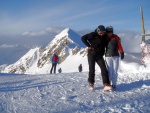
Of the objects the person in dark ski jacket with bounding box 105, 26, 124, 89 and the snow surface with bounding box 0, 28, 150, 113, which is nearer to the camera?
the snow surface with bounding box 0, 28, 150, 113

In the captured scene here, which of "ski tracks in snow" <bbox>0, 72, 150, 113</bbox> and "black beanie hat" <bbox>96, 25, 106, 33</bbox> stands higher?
"black beanie hat" <bbox>96, 25, 106, 33</bbox>

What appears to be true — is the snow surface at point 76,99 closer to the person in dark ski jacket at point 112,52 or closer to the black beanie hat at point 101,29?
the person in dark ski jacket at point 112,52

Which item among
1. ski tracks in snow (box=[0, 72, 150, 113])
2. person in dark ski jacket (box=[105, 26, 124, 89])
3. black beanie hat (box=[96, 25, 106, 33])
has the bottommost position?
ski tracks in snow (box=[0, 72, 150, 113])

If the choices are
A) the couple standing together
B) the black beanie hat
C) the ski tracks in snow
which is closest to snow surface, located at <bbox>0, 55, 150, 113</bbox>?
the ski tracks in snow

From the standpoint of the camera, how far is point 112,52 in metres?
8.12

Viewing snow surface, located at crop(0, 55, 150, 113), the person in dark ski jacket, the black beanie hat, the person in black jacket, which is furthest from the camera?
the person in dark ski jacket

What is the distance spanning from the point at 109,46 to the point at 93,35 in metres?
0.62

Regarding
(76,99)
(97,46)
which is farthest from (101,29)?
(76,99)

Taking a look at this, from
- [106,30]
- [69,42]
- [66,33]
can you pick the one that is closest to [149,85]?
[106,30]

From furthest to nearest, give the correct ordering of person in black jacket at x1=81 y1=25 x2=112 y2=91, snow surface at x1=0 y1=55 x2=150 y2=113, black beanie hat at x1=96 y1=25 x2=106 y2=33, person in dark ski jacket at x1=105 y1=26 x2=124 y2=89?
1. person in dark ski jacket at x1=105 y1=26 x2=124 y2=89
2. person in black jacket at x1=81 y1=25 x2=112 y2=91
3. black beanie hat at x1=96 y1=25 x2=106 y2=33
4. snow surface at x1=0 y1=55 x2=150 y2=113

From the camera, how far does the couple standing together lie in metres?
7.84

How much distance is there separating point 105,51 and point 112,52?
248mm

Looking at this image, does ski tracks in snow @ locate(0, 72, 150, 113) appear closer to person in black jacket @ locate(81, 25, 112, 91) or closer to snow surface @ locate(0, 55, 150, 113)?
snow surface @ locate(0, 55, 150, 113)

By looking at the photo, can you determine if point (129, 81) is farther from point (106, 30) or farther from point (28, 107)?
point (28, 107)
